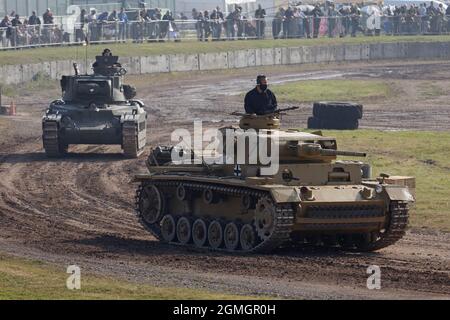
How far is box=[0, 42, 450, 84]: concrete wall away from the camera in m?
58.4

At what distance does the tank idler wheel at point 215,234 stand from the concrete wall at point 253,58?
33437 millimetres

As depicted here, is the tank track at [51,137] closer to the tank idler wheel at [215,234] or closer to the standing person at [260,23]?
the tank idler wheel at [215,234]

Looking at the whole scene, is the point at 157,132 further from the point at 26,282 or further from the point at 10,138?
the point at 26,282

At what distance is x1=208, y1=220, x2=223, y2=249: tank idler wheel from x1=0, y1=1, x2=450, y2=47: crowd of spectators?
122 feet

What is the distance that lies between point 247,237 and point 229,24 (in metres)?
48.8

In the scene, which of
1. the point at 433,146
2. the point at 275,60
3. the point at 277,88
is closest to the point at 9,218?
the point at 433,146

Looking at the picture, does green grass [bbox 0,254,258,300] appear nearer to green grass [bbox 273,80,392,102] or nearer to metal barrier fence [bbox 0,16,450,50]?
green grass [bbox 273,80,392,102]

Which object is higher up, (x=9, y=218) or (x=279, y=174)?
(x=279, y=174)

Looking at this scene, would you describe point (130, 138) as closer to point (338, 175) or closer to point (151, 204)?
point (151, 204)

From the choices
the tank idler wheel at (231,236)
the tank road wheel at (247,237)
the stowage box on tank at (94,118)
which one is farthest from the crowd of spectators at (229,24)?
the tank road wheel at (247,237)

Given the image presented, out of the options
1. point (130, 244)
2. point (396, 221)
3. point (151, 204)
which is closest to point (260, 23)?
point (151, 204)

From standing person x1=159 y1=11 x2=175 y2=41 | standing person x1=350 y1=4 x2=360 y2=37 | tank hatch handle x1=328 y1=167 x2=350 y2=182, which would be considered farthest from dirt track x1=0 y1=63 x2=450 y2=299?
standing person x1=350 y1=4 x2=360 y2=37

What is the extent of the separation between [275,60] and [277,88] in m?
12.4

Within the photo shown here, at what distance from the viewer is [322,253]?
23.0 metres
